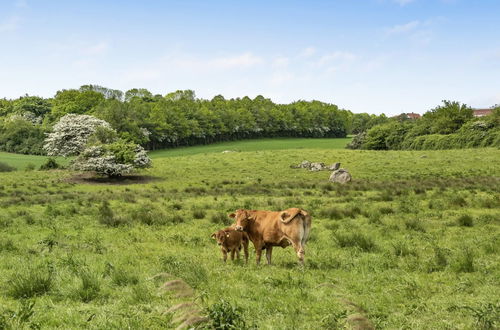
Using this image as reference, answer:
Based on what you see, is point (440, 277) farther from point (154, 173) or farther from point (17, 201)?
point (154, 173)

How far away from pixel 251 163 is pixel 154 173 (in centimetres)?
1433

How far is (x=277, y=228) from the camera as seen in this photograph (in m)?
11.4

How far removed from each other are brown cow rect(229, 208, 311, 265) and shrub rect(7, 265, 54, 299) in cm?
449

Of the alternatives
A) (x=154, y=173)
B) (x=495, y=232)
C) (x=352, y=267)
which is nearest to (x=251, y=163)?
(x=154, y=173)

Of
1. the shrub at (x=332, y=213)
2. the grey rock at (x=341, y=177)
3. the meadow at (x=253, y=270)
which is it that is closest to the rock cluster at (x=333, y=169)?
the grey rock at (x=341, y=177)

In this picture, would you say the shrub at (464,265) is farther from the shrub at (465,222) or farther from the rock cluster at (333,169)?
the rock cluster at (333,169)

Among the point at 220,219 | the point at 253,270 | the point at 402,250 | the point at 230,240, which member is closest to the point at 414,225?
the point at 402,250

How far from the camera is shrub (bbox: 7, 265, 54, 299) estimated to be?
8.87 metres

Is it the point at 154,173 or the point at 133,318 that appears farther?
the point at 154,173

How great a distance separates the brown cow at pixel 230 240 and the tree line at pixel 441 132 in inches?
2899

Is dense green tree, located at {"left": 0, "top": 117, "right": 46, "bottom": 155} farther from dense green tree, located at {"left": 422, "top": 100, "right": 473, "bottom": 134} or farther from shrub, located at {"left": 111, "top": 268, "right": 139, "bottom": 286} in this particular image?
shrub, located at {"left": 111, "top": 268, "right": 139, "bottom": 286}

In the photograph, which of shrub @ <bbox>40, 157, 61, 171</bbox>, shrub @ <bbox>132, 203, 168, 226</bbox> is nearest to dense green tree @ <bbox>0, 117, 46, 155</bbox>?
shrub @ <bbox>40, 157, 61, 171</bbox>

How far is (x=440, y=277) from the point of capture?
Result: 10.1 metres

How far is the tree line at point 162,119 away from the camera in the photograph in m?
98.4
